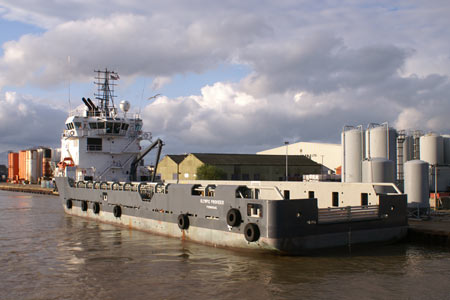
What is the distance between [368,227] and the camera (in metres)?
18.3

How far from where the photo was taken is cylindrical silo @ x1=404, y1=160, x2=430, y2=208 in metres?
23.2

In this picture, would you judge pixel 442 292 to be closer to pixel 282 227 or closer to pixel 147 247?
pixel 282 227

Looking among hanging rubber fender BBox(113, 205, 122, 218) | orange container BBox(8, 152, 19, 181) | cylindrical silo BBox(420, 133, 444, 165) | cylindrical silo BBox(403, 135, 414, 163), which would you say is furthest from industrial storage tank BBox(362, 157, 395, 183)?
orange container BBox(8, 152, 19, 181)

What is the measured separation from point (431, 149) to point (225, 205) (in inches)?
960

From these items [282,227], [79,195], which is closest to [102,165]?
[79,195]

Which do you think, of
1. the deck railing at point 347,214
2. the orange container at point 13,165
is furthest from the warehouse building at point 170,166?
the orange container at point 13,165

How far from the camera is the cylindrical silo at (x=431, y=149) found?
3553cm

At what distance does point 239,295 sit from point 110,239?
10.8 meters

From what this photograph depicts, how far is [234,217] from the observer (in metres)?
17.2

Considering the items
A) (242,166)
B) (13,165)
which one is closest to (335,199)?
(242,166)

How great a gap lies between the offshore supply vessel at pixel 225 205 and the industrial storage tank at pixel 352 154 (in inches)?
317

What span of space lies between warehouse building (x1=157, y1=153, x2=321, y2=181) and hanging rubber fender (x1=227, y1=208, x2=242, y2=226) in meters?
42.5

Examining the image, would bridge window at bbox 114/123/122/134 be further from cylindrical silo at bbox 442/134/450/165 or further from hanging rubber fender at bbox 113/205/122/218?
cylindrical silo at bbox 442/134/450/165

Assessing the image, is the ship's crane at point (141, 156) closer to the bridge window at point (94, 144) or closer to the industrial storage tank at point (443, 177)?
the bridge window at point (94, 144)
